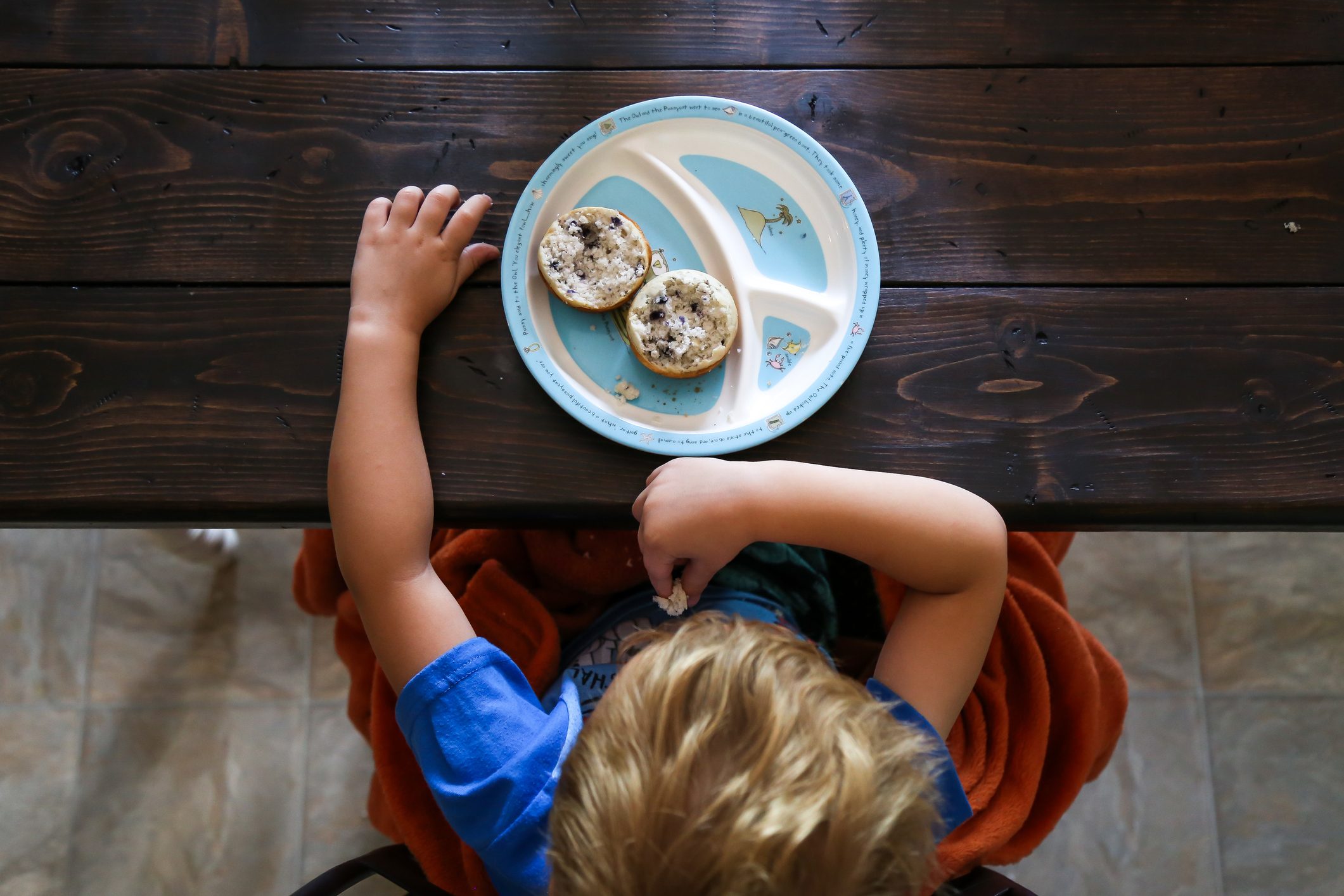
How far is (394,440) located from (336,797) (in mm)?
809

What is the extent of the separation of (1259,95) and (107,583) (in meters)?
1.49

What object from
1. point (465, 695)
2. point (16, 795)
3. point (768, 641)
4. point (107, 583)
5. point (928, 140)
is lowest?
point (16, 795)

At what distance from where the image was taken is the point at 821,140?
758mm

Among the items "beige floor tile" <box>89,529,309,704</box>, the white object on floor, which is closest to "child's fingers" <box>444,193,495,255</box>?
the white object on floor

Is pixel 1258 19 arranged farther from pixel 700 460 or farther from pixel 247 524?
pixel 247 524

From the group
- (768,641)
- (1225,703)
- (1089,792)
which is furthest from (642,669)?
(1225,703)

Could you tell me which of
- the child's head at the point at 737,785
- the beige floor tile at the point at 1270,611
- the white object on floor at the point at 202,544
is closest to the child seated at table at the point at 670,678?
the child's head at the point at 737,785

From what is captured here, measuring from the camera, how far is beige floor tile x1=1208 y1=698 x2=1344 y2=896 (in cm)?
127

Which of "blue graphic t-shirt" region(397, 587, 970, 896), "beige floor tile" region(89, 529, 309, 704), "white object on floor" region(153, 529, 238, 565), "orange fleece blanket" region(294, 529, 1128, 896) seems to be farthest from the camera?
"beige floor tile" region(89, 529, 309, 704)

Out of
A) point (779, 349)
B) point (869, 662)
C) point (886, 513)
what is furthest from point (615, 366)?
point (869, 662)

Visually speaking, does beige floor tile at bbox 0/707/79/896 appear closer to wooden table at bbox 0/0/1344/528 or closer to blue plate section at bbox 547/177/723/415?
wooden table at bbox 0/0/1344/528

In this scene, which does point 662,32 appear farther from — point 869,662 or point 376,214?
point 869,662

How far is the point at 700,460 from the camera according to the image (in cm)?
71

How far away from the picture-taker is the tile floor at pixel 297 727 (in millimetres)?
1259
